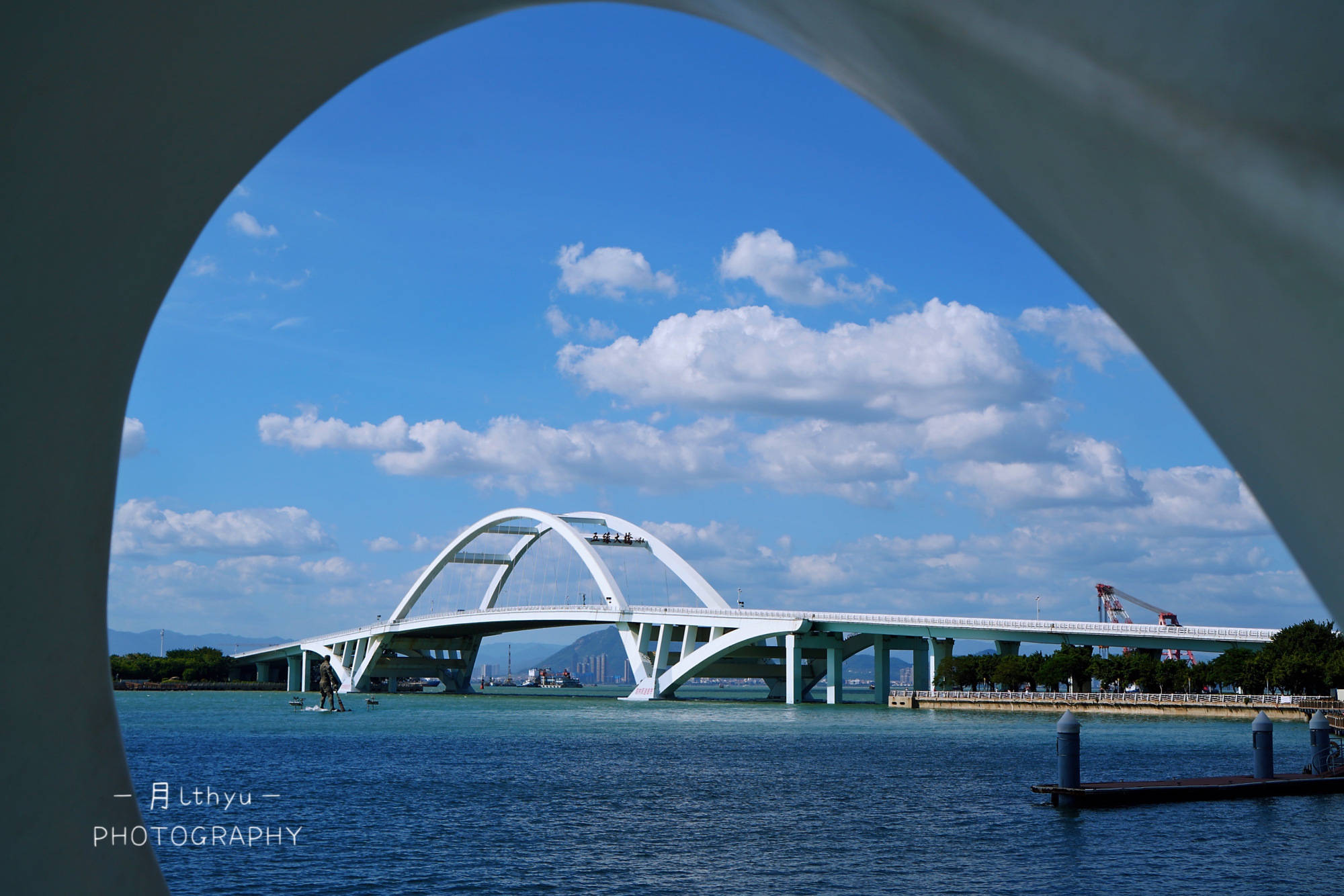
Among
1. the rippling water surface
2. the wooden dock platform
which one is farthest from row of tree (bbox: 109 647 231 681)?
the wooden dock platform

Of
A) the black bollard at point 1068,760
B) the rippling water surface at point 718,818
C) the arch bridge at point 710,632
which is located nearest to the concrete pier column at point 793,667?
the arch bridge at point 710,632

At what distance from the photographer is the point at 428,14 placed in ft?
11.1

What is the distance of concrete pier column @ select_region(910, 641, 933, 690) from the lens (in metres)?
72.4

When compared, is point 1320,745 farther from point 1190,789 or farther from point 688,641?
point 688,641

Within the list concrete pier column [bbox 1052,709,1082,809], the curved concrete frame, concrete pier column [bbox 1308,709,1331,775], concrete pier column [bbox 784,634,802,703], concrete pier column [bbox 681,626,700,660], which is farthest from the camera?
concrete pier column [bbox 681,626,700,660]

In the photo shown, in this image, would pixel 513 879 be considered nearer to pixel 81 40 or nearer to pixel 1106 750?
pixel 81 40

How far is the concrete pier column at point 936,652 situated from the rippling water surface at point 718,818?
27.9 meters

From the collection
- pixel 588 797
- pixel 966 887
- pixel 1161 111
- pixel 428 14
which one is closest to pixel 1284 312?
pixel 1161 111

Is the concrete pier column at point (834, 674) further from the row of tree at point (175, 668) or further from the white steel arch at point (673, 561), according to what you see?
the row of tree at point (175, 668)

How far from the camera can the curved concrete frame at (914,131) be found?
1.90 metres

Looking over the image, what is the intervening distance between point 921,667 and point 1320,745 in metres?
53.5

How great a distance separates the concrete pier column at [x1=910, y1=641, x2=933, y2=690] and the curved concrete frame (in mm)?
70130

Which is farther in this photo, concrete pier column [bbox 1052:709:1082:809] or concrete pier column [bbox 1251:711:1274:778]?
concrete pier column [bbox 1251:711:1274:778]

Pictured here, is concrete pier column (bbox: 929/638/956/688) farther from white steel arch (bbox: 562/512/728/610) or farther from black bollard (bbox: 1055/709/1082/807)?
black bollard (bbox: 1055/709/1082/807)
